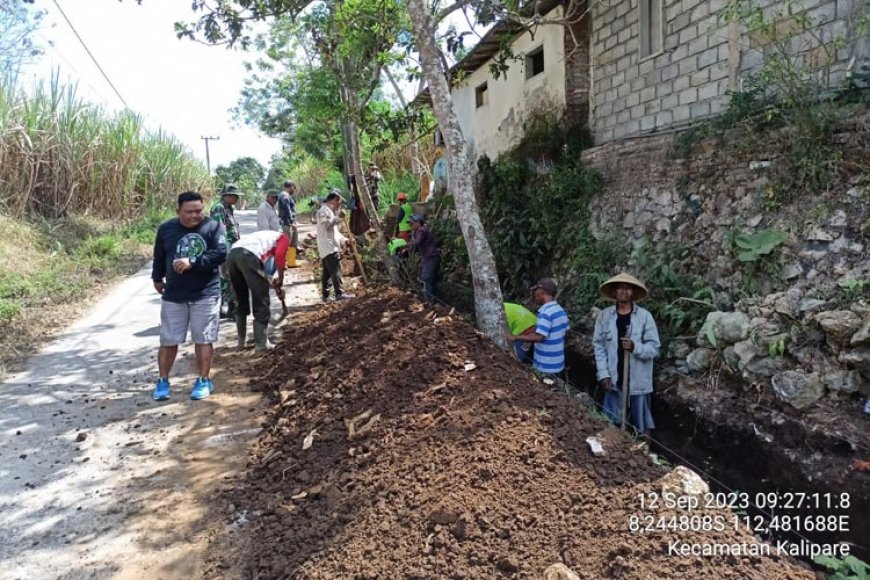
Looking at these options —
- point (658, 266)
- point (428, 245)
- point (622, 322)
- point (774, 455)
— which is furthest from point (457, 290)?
point (774, 455)

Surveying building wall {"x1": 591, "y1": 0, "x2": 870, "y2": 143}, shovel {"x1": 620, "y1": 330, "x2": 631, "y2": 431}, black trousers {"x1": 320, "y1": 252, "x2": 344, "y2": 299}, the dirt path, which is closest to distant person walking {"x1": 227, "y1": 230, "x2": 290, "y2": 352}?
the dirt path

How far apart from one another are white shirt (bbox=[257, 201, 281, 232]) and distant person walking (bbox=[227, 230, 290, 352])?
1386 mm

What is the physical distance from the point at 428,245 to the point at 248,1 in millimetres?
3864

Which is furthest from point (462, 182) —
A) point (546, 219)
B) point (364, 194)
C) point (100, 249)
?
point (100, 249)

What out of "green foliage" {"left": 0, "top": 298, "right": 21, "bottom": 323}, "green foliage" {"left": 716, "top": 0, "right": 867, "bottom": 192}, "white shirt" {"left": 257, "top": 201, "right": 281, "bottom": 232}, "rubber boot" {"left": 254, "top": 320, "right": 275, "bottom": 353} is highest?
"green foliage" {"left": 716, "top": 0, "right": 867, "bottom": 192}

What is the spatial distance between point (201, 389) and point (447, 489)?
284 centimetres

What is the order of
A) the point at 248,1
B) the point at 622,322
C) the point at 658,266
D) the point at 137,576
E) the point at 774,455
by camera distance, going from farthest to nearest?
the point at 248,1
the point at 658,266
the point at 622,322
the point at 774,455
the point at 137,576

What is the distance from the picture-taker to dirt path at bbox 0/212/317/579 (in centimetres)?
279

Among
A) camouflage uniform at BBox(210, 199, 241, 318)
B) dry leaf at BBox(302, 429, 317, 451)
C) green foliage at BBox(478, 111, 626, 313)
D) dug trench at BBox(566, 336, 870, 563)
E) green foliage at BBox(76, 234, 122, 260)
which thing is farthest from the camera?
green foliage at BBox(76, 234, 122, 260)

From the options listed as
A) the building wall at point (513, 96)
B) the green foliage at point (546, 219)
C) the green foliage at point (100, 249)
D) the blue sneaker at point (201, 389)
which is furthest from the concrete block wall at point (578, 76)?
the green foliage at point (100, 249)

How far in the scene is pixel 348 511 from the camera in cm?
278

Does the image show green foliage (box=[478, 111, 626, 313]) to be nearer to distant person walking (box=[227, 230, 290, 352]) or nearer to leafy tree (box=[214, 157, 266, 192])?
distant person walking (box=[227, 230, 290, 352])

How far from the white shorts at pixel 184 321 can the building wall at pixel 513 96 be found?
187 inches

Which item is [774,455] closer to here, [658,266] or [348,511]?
[658,266]
